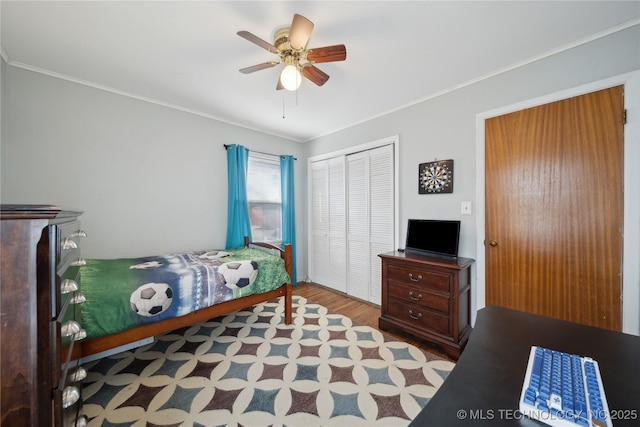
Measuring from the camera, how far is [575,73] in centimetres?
175

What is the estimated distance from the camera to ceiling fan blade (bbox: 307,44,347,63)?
60.0 inches

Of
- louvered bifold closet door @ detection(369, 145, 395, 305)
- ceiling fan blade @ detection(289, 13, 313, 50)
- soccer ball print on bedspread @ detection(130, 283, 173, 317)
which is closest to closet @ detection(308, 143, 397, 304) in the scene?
louvered bifold closet door @ detection(369, 145, 395, 305)

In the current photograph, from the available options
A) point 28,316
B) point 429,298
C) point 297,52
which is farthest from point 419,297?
point 28,316

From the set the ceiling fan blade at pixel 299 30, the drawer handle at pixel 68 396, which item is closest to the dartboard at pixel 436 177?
the ceiling fan blade at pixel 299 30

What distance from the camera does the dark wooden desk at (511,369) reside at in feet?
1.74

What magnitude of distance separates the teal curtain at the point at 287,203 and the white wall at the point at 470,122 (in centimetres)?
113

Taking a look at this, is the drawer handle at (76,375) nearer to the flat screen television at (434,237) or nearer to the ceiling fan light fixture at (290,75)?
the ceiling fan light fixture at (290,75)

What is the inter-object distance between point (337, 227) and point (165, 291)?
2.39 m

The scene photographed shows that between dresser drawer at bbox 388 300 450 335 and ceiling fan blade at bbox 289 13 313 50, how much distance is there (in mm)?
2374

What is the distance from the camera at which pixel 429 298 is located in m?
2.15

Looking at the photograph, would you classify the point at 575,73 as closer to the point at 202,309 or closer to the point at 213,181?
the point at 202,309

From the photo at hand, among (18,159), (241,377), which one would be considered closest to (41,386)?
(241,377)

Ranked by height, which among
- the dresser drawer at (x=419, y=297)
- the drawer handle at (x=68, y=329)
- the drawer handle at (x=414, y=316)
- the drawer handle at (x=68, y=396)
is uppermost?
the drawer handle at (x=68, y=329)

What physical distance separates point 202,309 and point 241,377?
2.10ft
